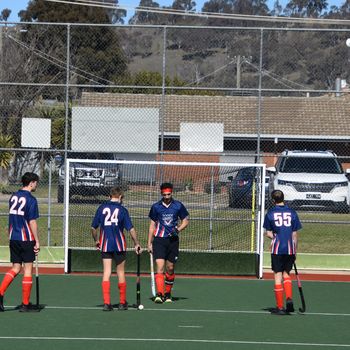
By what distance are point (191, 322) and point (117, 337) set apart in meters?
1.63

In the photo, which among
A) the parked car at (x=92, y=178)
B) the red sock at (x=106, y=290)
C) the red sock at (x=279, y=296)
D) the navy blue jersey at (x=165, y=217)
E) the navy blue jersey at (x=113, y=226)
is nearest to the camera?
the red sock at (x=106, y=290)

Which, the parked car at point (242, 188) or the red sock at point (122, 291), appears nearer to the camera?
the red sock at point (122, 291)

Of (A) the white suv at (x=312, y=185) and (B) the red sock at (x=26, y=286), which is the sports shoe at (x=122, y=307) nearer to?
(B) the red sock at (x=26, y=286)

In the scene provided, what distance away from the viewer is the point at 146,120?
21391 millimetres

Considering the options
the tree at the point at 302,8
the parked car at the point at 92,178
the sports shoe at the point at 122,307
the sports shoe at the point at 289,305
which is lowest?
the sports shoe at the point at 122,307

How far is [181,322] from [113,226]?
172 centimetres

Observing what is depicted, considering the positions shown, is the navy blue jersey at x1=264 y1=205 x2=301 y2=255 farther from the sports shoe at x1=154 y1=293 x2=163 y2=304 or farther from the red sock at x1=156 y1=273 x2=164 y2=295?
the sports shoe at x1=154 y1=293 x2=163 y2=304

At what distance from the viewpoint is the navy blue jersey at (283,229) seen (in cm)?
1450

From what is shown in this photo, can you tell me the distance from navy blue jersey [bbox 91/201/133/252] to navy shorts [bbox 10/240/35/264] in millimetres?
973

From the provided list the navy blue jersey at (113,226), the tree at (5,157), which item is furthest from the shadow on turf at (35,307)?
the tree at (5,157)

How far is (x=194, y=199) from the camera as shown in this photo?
21.1 metres

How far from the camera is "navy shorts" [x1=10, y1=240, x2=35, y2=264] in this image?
14086mm

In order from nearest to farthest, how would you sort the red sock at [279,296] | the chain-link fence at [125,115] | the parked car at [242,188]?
the red sock at [279,296] < the parked car at [242,188] < the chain-link fence at [125,115]

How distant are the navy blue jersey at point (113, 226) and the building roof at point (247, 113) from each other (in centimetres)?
919
